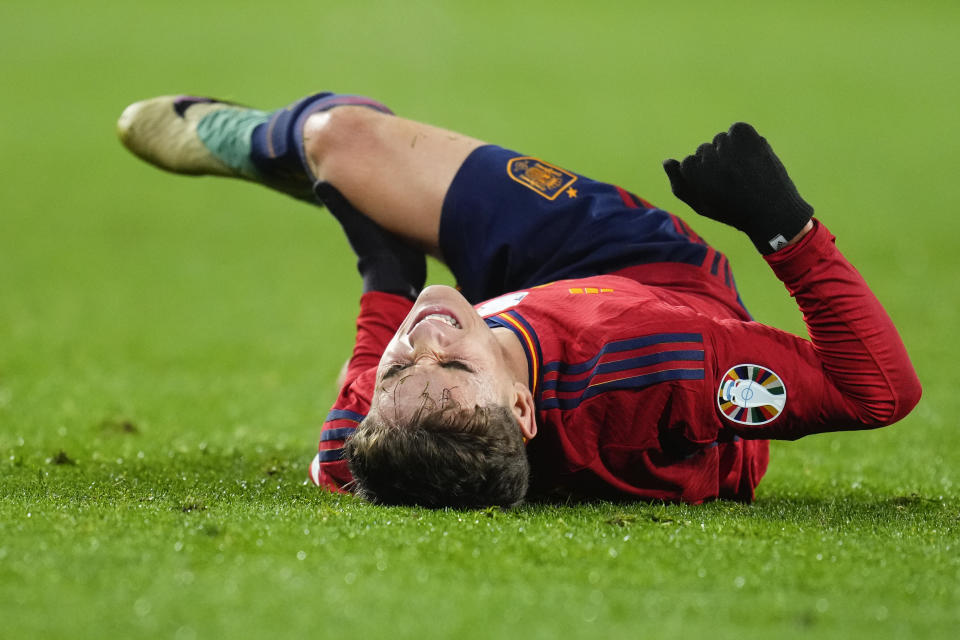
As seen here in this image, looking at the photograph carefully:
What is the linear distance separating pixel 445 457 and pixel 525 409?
26 cm

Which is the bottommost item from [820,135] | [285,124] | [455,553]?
[455,553]

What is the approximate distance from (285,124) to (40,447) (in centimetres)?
135

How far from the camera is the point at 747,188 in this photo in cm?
278

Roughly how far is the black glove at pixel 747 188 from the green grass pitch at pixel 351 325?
27.9 inches

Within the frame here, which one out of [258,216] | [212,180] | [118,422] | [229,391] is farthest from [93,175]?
[118,422]

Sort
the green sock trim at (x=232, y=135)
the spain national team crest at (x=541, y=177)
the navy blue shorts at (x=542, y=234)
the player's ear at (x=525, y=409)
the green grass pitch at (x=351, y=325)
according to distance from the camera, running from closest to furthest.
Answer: the green grass pitch at (x=351, y=325) → the player's ear at (x=525, y=409) → the navy blue shorts at (x=542, y=234) → the spain national team crest at (x=541, y=177) → the green sock trim at (x=232, y=135)

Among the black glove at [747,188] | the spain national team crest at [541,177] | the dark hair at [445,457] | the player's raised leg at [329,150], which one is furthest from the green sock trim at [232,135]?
the black glove at [747,188]

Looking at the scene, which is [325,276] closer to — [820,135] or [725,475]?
[725,475]

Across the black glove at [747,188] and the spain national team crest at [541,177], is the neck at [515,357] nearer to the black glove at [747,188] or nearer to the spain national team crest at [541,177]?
the black glove at [747,188]

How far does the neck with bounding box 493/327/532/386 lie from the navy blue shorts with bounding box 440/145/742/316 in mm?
606

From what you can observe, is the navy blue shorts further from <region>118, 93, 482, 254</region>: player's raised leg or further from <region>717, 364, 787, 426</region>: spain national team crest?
<region>717, 364, 787, 426</region>: spain national team crest

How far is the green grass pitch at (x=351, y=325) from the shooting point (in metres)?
2.05

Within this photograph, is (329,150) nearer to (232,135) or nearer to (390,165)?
(390,165)

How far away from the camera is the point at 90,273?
982 cm
